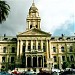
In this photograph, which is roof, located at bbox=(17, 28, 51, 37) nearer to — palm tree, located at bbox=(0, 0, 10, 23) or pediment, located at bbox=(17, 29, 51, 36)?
pediment, located at bbox=(17, 29, 51, 36)

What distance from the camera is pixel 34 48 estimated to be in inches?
3027

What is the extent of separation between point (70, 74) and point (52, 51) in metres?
53.8

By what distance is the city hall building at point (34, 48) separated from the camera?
73938 millimetres

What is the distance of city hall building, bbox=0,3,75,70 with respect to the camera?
243 feet

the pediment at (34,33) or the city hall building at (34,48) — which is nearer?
the city hall building at (34,48)

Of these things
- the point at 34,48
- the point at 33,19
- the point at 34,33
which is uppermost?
the point at 33,19

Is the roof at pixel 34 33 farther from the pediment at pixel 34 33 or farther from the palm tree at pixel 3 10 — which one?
the palm tree at pixel 3 10

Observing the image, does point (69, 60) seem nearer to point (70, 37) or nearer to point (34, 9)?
point (70, 37)

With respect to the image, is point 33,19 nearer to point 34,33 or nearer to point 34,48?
point 34,33

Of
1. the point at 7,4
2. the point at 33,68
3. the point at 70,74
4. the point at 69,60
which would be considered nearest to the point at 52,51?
the point at 69,60

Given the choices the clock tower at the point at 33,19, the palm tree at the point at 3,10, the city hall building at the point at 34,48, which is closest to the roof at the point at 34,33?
the city hall building at the point at 34,48

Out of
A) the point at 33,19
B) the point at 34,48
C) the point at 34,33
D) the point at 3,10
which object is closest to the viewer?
the point at 3,10

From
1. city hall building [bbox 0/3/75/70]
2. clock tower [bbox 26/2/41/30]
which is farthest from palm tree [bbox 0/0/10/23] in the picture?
clock tower [bbox 26/2/41/30]

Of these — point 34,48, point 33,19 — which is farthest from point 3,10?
point 33,19
